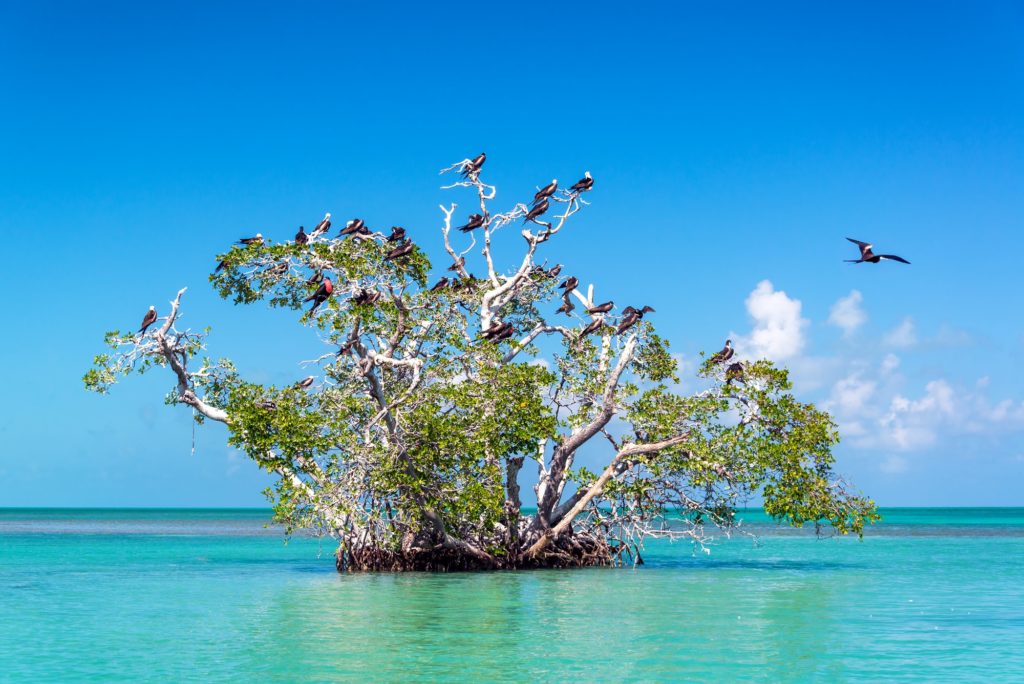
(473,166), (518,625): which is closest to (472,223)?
(473,166)

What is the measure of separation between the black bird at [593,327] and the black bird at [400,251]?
4.19 m

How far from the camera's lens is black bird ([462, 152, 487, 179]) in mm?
23875

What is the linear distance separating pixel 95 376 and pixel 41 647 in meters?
7.49

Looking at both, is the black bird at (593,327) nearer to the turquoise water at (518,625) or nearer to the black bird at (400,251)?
the black bird at (400,251)

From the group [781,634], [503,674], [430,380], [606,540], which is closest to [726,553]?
[606,540]

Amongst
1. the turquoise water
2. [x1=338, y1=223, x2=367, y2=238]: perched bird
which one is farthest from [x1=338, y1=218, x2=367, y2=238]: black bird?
the turquoise water

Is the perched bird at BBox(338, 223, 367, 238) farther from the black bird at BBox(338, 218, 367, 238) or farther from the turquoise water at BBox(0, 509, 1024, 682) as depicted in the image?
the turquoise water at BBox(0, 509, 1024, 682)

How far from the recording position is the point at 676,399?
76.7 feet

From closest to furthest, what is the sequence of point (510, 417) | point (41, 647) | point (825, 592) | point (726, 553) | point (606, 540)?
point (41, 647) < point (825, 592) < point (510, 417) < point (606, 540) < point (726, 553)

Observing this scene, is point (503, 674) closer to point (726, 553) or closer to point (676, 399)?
point (676, 399)

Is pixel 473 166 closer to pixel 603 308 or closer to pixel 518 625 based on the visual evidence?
pixel 603 308

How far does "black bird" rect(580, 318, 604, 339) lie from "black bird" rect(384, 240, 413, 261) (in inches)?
165

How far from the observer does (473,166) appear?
24.0m

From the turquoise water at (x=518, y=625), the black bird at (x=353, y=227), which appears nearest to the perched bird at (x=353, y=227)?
the black bird at (x=353, y=227)
